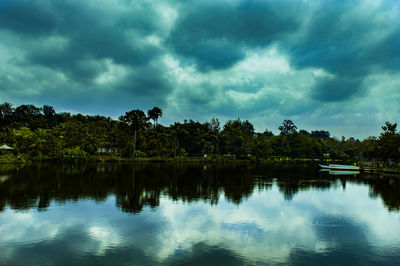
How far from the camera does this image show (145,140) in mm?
71188

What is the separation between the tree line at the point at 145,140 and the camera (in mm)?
55312

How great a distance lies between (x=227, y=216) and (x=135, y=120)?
55713mm

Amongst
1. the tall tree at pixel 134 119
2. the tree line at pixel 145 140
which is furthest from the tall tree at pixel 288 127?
the tall tree at pixel 134 119

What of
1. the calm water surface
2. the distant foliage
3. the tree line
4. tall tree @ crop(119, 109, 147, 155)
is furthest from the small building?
the calm water surface

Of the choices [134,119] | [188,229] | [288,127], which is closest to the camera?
[188,229]

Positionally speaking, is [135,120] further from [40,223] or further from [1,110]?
[40,223]

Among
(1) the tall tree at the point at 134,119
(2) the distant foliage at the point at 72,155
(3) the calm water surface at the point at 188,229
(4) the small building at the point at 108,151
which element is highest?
(1) the tall tree at the point at 134,119

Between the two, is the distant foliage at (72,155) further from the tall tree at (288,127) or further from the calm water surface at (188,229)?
the tall tree at (288,127)

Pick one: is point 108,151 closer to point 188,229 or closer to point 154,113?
point 154,113

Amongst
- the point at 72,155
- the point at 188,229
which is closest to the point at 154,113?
the point at 72,155

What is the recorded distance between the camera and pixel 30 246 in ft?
30.0

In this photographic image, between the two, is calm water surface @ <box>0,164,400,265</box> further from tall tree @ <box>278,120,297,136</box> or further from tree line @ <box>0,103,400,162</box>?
tall tree @ <box>278,120,297,136</box>

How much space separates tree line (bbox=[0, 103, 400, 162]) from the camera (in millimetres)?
55312

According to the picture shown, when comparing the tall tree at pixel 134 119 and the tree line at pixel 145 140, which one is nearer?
the tree line at pixel 145 140
